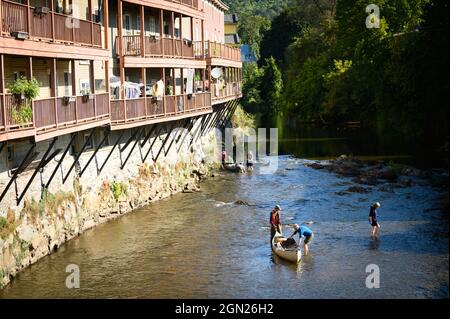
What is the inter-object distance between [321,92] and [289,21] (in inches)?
1399

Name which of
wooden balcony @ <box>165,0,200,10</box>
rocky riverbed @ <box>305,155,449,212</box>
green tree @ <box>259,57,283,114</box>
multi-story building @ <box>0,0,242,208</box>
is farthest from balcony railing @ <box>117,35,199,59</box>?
green tree @ <box>259,57,283,114</box>

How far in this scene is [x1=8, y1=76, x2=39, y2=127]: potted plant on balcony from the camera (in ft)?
71.9

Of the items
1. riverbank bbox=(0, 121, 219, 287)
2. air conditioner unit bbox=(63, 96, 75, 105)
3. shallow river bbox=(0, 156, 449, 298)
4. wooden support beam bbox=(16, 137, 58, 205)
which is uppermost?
air conditioner unit bbox=(63, 96, 75, 105)

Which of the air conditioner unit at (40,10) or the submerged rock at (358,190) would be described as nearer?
the air conditioner unit at (40,10)

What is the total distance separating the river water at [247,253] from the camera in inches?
896

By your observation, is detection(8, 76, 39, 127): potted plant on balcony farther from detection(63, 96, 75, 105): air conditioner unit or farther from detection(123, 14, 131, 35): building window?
detection(123, 14, 131, 35): building window

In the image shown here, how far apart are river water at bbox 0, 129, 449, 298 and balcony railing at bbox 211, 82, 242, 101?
43.4 ft

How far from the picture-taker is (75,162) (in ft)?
94.3

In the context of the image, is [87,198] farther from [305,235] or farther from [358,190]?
[358,190]

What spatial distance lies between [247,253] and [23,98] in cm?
1089

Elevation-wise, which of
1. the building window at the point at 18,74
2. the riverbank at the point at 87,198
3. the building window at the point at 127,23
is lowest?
the riverbank at the point at 87,198

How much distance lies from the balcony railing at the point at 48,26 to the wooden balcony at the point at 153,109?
3.48 metres

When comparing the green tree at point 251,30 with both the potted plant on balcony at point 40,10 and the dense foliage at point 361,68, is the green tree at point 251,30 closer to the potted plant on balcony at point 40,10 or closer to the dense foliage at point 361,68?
the dense foliage at point 361,68

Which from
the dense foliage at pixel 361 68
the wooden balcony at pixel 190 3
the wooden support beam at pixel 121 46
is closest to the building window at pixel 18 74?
the wooden support beam at pixel 121 46
